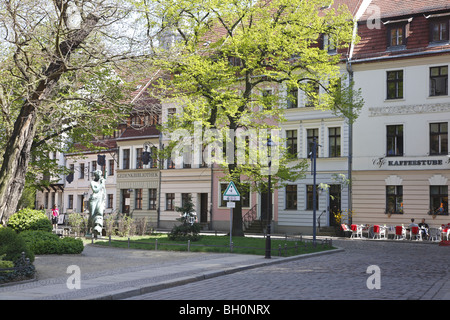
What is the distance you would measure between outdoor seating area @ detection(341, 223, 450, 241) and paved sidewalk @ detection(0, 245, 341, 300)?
12.0 meters

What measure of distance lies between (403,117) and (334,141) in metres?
4.91

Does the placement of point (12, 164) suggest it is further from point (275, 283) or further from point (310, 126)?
point (310, 126)

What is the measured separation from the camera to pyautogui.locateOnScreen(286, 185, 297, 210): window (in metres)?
40.8

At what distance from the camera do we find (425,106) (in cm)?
3572

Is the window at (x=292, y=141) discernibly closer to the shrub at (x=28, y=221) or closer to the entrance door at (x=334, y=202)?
the entrance door at (x=334, y=202)

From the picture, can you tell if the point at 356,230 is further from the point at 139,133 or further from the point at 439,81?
the point at 139,133

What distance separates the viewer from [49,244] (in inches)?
800

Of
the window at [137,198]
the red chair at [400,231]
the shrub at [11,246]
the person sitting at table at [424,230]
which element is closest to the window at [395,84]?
the person sitting at table at [424,230]

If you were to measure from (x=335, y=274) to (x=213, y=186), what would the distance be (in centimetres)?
3064

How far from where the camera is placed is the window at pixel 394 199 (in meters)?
36.5

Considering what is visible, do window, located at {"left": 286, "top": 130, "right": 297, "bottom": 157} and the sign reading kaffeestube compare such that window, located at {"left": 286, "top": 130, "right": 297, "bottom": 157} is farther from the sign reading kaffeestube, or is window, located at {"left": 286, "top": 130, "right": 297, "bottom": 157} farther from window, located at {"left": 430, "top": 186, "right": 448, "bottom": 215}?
window, located at {"left": 430, "top": 186, "right": 448, "bottom": 215}

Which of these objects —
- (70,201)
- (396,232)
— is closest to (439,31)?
(396,232)

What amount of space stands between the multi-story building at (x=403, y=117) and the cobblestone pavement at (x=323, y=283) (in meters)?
16.8

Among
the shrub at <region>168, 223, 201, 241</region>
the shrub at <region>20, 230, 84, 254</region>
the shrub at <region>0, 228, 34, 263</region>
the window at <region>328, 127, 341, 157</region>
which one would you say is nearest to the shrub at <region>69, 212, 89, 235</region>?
the shrub at <region>168, 223, 201, 241</region>
